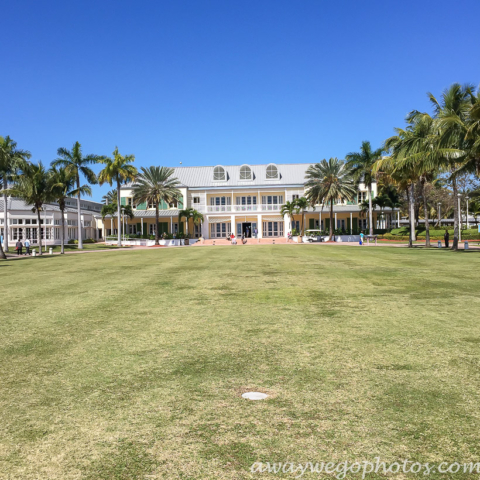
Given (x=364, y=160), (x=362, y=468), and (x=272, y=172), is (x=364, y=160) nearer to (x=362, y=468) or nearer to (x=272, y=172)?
(x=272, y=172)

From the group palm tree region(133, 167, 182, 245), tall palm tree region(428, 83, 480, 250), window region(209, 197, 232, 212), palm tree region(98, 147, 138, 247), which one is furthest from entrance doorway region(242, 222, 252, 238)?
tall palm tree region(428, 83, 480, 250)

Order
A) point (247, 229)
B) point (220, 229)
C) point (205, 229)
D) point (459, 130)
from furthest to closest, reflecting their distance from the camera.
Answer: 1. point (220, 229)
2. point (205, 229)
3. point (247, 229)
4. point (459, 130)

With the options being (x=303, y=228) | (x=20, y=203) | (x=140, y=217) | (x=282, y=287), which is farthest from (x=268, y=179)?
(x=282, y=287)

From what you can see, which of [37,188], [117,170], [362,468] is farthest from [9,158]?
[362,468]

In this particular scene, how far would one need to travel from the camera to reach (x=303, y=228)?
61844mm

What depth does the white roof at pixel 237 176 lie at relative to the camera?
69.8 meters

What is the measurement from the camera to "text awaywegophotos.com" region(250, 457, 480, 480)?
9.44 feet

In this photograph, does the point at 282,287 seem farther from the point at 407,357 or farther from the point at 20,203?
Answer: the point at 20,203

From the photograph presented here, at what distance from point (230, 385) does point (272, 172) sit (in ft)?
220

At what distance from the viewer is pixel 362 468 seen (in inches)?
115

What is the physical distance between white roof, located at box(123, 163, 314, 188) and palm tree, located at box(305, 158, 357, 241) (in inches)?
492

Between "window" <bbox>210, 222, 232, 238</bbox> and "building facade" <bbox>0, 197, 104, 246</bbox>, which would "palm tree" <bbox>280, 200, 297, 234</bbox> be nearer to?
"window" <bbox>210, 222, 232, 238</bbox>

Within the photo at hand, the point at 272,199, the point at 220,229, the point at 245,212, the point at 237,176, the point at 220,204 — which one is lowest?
the point at 220,229

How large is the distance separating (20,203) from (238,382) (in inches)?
2800
